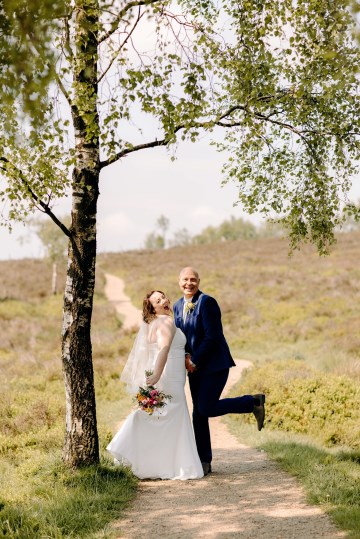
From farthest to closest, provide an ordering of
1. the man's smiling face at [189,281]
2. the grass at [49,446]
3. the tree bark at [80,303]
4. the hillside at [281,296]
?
the hillside at [281,296] → the man's smiling face at [189,281] → the tree bark at [80,303] → the grass at [49,446]

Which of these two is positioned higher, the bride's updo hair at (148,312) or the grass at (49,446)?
the bride's updo hair at (148,312)

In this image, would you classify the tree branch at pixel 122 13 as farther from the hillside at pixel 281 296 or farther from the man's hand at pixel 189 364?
the hillside at pixel 281 296

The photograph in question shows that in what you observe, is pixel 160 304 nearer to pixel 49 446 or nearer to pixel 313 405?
pixel 49 446

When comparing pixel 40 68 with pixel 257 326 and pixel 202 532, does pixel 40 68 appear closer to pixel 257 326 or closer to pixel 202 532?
pixel 202 532

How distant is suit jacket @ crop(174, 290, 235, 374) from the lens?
7.21 meters

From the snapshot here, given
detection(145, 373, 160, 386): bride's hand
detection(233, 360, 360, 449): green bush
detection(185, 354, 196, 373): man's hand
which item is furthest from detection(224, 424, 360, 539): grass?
detection(145, 373, 160, 386): bride's hand

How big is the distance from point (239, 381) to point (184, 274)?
7.51m

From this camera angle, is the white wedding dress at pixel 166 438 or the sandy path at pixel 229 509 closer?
the sandy path at pixel 229 509

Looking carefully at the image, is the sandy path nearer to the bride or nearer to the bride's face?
the bride

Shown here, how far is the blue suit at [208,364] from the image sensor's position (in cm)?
720

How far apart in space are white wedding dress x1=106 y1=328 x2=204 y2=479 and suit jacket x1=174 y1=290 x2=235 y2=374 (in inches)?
7.6

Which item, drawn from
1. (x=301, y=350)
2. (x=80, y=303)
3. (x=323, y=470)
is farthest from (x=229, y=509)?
(x=301, y=350)

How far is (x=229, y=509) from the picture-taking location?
6.20 metres

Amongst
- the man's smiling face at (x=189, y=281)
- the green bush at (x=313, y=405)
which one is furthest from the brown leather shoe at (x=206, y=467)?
the green bush at (x=313, y=405)
